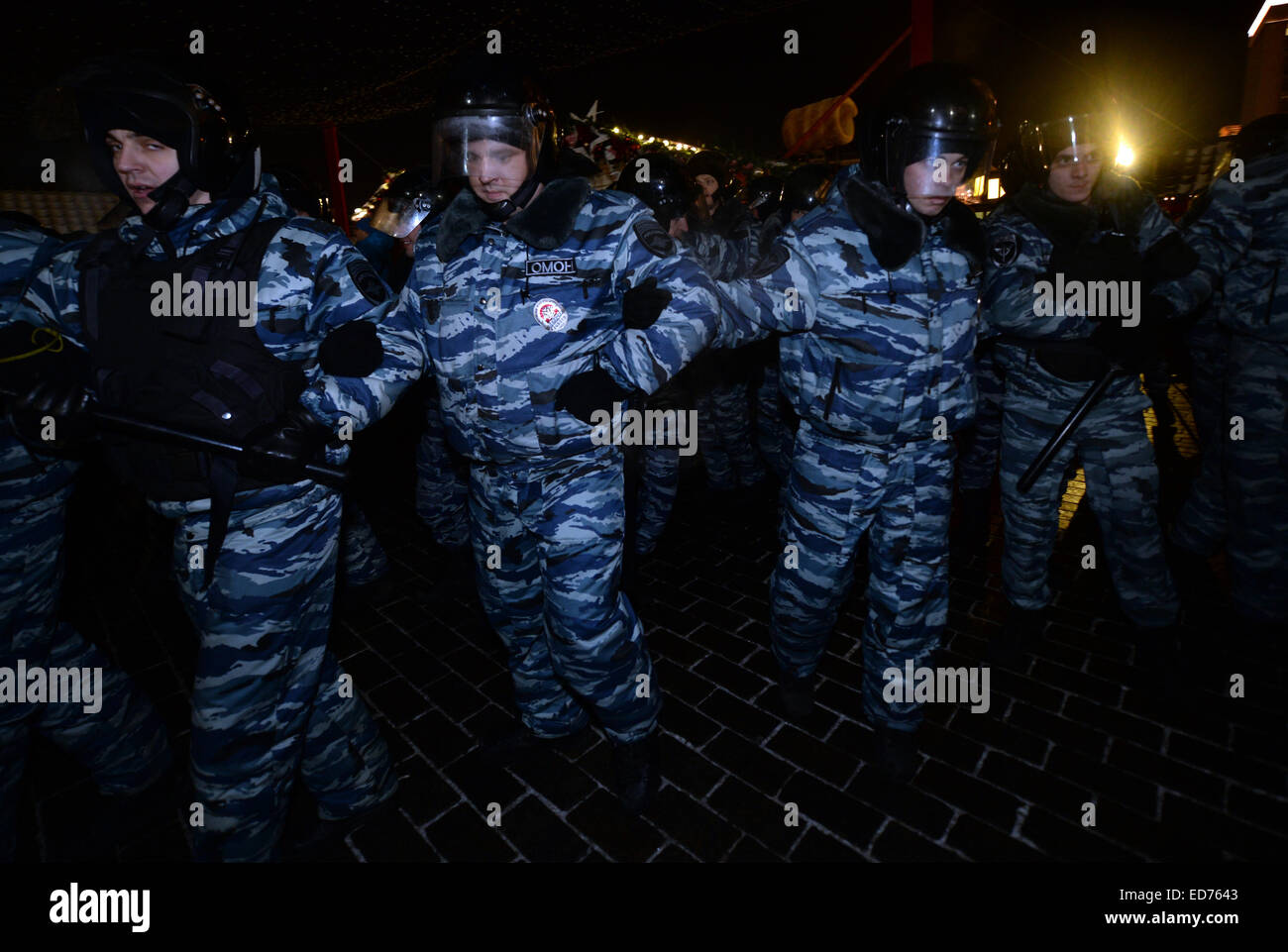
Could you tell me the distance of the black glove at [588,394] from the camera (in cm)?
231

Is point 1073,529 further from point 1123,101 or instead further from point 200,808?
point 1123,101

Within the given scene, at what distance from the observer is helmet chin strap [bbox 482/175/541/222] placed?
2.49 meters

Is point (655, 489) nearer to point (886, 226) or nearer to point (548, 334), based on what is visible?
point (548, 334)

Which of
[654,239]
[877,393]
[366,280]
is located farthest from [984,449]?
[366,280]

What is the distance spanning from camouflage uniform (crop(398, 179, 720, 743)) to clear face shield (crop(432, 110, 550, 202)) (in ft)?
0.38

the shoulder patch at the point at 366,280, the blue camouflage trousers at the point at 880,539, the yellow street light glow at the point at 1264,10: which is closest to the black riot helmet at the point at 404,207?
the shoulder patch at the point at 366,280

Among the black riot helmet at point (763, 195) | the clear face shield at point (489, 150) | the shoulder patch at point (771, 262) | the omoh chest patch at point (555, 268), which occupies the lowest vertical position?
the omoh chest patch at point (555, 268)

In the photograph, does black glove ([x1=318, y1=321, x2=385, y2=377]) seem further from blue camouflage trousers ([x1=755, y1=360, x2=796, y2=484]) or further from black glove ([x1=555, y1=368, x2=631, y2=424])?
blue camouflage trousers ([x1=755, y1=360, x2=796, y2=484])

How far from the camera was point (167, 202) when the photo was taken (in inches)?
84.5

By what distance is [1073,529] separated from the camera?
17.4 ft

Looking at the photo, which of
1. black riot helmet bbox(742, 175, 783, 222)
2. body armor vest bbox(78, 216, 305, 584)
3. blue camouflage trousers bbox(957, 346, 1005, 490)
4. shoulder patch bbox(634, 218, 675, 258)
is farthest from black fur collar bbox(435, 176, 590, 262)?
black riot helmet bbox(742, 175, 783, 222)

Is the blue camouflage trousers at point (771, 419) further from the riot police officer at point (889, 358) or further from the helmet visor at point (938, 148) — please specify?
the helmet visor at point (938, 148)

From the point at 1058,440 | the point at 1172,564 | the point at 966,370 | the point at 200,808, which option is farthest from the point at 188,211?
the point at 1172,564

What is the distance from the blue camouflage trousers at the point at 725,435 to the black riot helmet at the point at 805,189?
6.42ft
